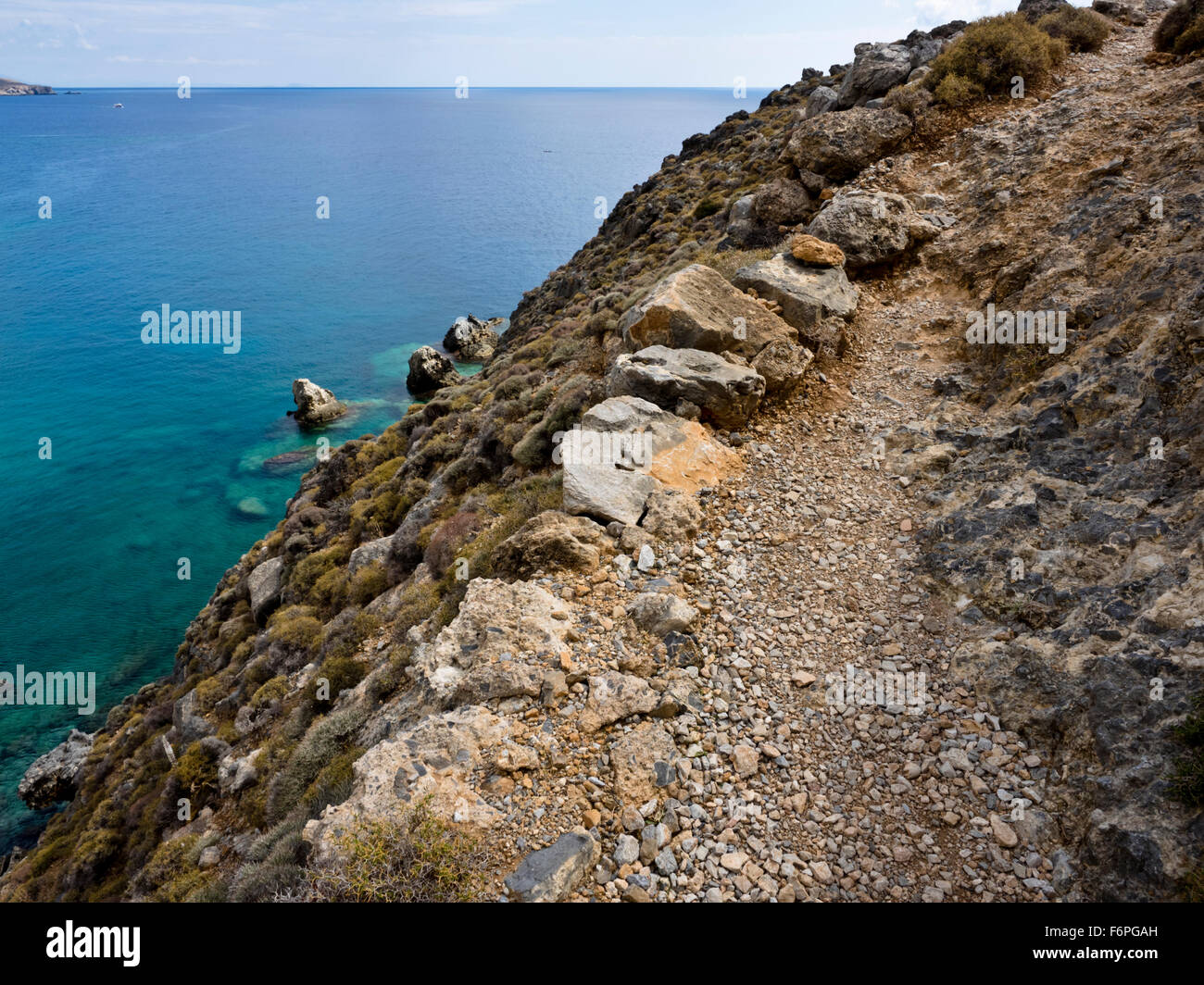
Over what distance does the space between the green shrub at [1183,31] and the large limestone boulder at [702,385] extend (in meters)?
15.9

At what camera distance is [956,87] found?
19812 millimetres

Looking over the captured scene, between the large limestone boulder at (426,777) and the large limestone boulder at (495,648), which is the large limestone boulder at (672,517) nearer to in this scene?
the large limestone boulder at (495,648)

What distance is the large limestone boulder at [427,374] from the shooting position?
58344 millimetres

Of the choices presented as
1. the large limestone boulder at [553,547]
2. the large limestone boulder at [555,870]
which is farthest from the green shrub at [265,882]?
the large limestone boulder at [553,547]

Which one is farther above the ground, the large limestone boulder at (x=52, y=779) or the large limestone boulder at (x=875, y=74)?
the large limestone boulder at (x=875, y=74)

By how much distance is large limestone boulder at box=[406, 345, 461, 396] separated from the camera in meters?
58.3

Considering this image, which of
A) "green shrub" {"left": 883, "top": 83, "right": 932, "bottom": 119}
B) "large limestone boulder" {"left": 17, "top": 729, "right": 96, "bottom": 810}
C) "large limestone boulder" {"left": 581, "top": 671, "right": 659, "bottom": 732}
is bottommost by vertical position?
"large limestone boulder" {"left": 17, "top": 729, "right": 96, "bottom": 810}

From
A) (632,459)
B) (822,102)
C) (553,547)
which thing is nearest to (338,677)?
(553,547)

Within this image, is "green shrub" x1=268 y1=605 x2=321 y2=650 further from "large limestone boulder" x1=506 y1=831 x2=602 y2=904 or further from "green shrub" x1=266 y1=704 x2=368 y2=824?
"large limestone boulder" x1=506 y1=831 x2=602 y2=904

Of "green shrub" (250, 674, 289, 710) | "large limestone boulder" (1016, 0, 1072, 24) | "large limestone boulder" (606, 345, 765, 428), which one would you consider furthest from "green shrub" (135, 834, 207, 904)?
"large limestone boulder" (1016, 0, 1072, 24)

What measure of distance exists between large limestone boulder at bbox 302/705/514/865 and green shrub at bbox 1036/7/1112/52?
88.8ft

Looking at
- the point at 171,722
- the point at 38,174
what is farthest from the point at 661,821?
the point at 38,174
